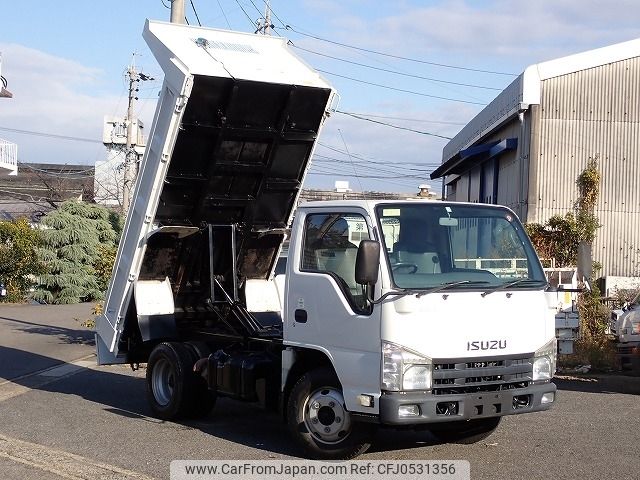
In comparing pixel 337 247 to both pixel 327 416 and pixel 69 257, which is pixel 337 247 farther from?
pixel 69 257

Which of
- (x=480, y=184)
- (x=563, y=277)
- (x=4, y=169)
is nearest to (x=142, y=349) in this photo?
(x=563, y=277)

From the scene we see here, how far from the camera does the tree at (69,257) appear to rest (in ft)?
106

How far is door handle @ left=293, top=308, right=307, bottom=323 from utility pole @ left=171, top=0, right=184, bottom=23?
30.2ft

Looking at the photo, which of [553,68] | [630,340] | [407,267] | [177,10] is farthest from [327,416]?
[553,68]

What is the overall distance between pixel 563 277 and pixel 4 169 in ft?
101

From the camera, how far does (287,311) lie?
27.7ft

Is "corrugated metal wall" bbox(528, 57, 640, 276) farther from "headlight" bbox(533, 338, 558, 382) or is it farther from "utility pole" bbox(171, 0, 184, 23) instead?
"headlight" bbox(533, 338, 558, 382)

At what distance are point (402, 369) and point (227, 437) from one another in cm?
266

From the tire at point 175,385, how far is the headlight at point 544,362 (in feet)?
12.3

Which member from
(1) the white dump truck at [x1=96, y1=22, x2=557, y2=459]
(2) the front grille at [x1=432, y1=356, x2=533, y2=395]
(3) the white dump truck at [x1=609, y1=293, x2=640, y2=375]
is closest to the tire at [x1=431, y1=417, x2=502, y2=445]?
(1) the white dump truck at [x1=96, y1=22, x2=557, y2=459]

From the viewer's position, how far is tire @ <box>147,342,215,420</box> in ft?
32.0

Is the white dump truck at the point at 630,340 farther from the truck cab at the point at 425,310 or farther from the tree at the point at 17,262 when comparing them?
the tree at the point at 17,262

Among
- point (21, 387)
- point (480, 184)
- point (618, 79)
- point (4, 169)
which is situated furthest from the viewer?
point (4, 169)

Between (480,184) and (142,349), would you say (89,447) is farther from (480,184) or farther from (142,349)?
(480,184)
